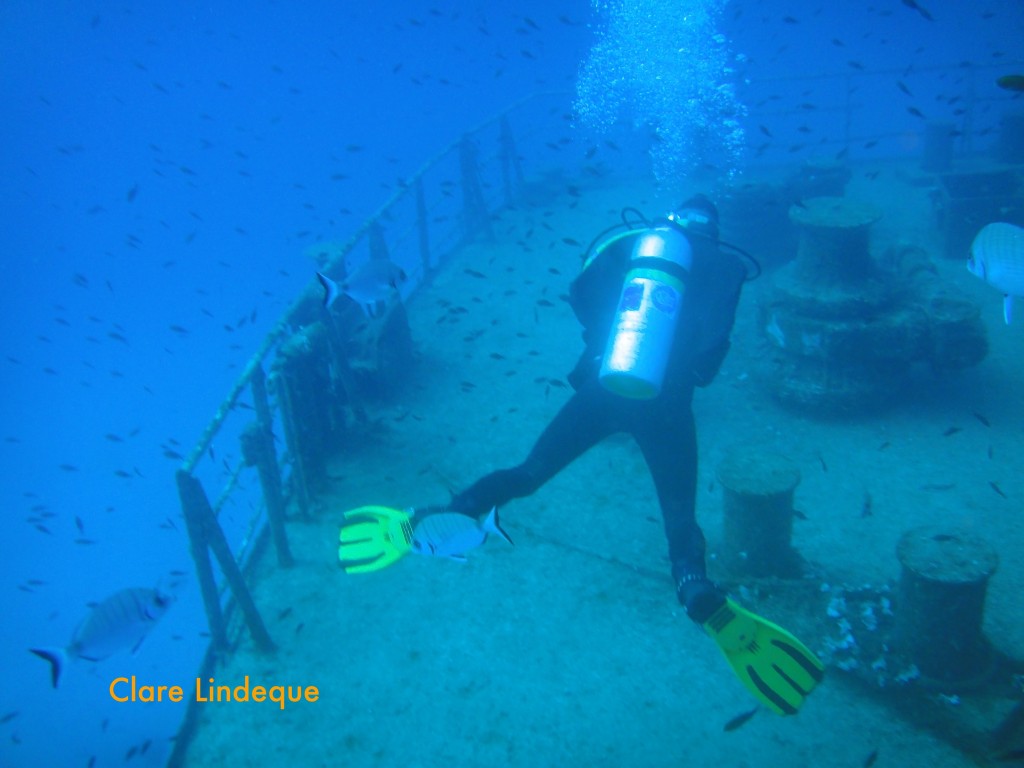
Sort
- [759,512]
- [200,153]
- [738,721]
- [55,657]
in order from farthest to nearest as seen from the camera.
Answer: [200,153]
[759,512]
[738,721]
[55,657]

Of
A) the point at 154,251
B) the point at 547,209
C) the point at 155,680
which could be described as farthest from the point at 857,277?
the point at 154,251

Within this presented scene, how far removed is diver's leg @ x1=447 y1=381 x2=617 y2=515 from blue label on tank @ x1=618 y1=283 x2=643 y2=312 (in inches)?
23.0

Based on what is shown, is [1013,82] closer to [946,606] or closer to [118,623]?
[946,606]

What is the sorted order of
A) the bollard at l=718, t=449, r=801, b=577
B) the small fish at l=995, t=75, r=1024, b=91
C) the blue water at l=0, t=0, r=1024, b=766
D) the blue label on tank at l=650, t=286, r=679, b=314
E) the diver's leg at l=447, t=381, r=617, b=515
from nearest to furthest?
the small fish at l=995, t=75, r=1024, b=91 < the blue label on tank at l=650, t=286, r=679, b=314 < the diver's leg at l=447, t=381, r=617, b=515 < the bollard at l=718, t=449, r=801, b=577 < the blue water at l=0, t=0, r=1024, b=766

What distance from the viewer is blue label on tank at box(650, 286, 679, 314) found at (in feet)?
13.2

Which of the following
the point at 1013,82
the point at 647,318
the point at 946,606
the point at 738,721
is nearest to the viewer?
the point at 1013,82

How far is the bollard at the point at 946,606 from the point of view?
146 inches

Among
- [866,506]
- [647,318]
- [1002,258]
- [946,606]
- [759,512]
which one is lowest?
[866,506]

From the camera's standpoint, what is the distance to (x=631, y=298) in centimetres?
407

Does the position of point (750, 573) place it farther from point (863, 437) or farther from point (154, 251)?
point (154, 251)

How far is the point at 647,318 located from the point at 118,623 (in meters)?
4.04

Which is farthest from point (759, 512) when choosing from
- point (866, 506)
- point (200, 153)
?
point (200, 153)

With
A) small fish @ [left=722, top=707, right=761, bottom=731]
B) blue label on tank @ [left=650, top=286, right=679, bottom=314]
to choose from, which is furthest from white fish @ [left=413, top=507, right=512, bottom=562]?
small fish @ [left=722, top=707, right=761, bottom=731]

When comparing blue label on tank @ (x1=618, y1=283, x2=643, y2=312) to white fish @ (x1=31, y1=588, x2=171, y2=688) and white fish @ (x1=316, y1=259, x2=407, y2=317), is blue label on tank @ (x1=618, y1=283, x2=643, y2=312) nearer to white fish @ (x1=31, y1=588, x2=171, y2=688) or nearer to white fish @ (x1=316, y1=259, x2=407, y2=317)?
white fish @ (x1=316, y1=259, x2=407, y2=317)
